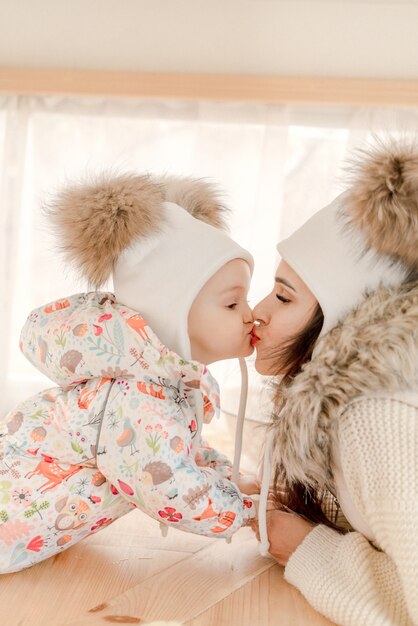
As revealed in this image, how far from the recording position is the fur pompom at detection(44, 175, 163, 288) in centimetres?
125

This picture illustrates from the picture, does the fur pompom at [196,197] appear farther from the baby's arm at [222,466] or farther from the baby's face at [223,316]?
the baby's arm at [222,466]

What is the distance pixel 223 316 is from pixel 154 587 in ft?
1.57

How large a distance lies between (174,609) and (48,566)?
0.88 feet

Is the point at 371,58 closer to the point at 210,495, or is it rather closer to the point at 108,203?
the point at 108,203

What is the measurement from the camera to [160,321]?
1290 mm

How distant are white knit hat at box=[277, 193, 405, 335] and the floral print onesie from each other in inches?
9.6

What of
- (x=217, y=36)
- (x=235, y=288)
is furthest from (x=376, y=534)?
(x=217, y=36)

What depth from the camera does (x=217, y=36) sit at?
87.4 inches

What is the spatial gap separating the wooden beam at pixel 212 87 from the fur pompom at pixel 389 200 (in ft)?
3.53

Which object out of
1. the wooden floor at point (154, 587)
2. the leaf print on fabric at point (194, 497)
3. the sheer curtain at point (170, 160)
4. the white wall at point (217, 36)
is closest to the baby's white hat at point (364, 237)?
the leaf print on fabric at point (194, 497)

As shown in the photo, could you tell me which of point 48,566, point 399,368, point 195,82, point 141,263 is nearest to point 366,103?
point 195,82

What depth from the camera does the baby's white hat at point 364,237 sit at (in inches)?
42.9

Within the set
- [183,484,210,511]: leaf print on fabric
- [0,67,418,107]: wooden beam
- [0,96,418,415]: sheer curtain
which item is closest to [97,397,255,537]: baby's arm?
[183,484,210,511]: leaf print on fabric

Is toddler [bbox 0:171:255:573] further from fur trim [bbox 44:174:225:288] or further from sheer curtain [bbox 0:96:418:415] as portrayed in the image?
sheer curtain [bbox 0:96:418:415]
